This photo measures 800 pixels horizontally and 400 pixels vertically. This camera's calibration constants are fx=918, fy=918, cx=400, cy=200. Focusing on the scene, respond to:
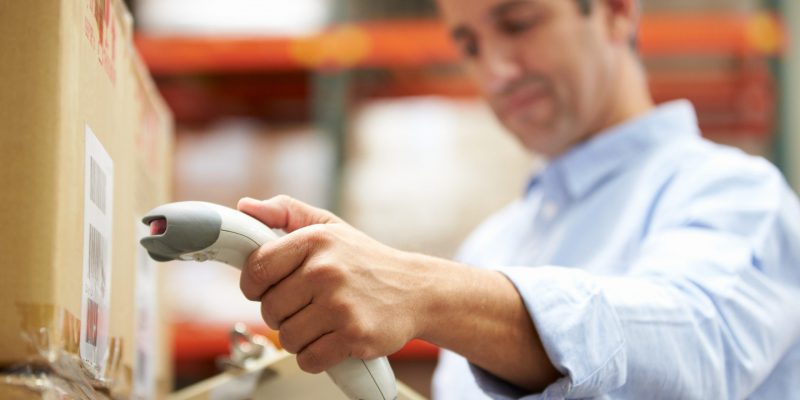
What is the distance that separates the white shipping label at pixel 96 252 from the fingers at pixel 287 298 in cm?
11

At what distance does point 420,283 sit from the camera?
60cm

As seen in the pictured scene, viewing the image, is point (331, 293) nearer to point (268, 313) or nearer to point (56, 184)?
point (268, 313)

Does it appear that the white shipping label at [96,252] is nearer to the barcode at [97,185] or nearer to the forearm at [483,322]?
the barcode at [97,185]

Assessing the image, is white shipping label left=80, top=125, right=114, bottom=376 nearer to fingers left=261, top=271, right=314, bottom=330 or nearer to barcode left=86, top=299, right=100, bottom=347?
barcode left=86, top=299, right=100, bottom=347

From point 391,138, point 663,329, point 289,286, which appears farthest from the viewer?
point 391,138

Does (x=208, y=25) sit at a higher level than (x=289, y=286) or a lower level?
lower

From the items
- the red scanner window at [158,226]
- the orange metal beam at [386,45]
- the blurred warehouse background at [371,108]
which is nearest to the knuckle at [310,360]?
the red scanner window at [158,226]

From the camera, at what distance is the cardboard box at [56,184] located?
496mm

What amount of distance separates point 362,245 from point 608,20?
68 centimetres

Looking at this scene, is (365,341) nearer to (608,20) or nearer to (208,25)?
(608,20)

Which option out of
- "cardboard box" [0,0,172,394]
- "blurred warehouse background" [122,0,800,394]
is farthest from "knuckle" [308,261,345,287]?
"blurred warehouse background" [122,0,800,394]

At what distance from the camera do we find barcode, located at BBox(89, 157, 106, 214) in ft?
1.95

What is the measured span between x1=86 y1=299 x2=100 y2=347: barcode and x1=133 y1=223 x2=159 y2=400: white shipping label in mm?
212

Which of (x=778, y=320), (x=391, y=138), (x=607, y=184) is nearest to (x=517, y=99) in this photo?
(x=607, y=184)
